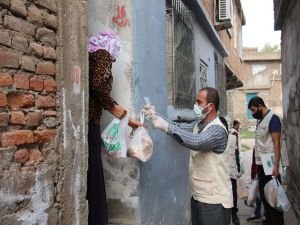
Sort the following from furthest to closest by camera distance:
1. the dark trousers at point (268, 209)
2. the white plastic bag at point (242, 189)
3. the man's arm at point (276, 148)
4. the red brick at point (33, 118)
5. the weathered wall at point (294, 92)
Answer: the weathered wall at point (294, 92) → the white plastic bag at point (242, 189) → the dark trousers at point (268, 209) → the man's arm at point (276, 148) → the red brick at point (33, 118)

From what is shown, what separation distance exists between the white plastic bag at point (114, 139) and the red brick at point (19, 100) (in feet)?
3.06

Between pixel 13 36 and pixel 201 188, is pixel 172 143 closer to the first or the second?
pixel 201 188

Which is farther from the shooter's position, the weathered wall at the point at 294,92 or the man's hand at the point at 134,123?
the weathered wall at the point at 294,92

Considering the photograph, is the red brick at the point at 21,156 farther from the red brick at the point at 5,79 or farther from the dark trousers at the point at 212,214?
the dark trousers at the point at 212,214

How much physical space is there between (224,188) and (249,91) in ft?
105

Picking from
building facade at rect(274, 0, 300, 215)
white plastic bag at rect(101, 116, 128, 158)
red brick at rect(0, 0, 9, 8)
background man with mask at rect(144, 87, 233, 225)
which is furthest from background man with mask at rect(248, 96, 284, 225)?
red brick at rect(0, 0, 9, 8)

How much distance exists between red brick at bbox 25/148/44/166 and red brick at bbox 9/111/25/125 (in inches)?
7.2

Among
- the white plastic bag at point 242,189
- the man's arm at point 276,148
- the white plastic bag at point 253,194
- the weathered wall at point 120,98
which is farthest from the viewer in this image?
the white plastic bag at point 242,189

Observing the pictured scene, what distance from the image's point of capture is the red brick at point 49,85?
2.54 m

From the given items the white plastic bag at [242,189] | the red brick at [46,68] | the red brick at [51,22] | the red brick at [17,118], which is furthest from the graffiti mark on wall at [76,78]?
the white plastic bag at [242,189]

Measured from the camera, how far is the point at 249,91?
3453cm

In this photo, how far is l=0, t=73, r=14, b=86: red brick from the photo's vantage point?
2.19m

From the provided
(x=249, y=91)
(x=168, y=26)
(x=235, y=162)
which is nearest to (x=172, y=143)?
(x=168, y=26)

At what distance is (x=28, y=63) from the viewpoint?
7.88ft
